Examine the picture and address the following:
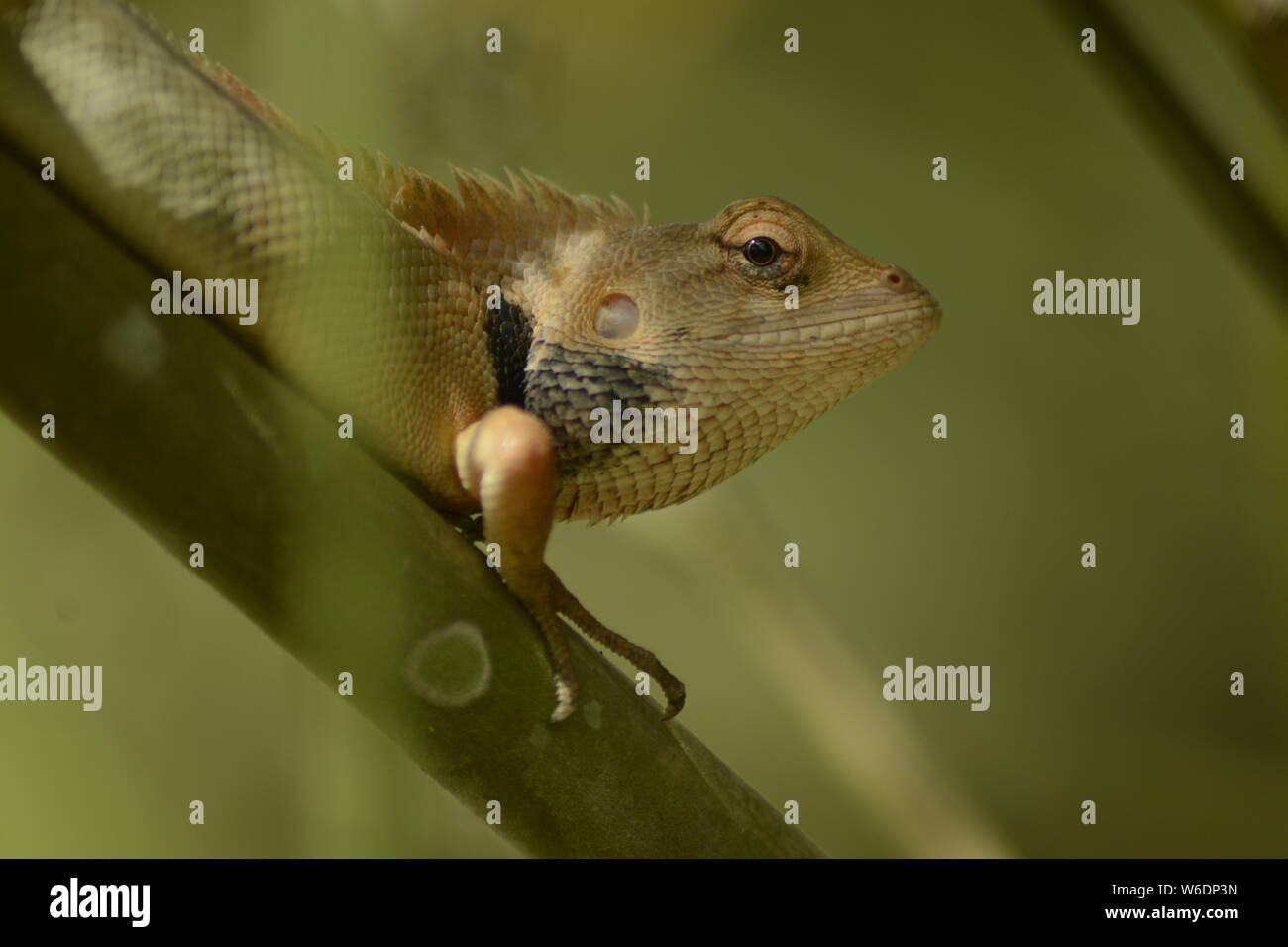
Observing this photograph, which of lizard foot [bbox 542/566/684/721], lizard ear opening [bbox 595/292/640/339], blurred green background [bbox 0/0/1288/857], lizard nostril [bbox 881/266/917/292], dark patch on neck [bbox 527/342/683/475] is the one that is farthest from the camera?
blurred green background [bbox 0/0/1288/857]

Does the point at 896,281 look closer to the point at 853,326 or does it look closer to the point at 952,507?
the point at 853,326

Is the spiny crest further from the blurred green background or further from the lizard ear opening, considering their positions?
the blurred green background

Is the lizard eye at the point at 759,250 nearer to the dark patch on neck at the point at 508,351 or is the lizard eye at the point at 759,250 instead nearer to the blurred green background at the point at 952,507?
the dark patch on neck at the point at 508,351

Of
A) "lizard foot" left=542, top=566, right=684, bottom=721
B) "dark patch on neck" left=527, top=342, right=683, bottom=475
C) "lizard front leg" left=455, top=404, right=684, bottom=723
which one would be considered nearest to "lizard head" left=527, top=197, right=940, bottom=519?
"dark patch on neck" left=527, top=342, right=683, bottom=475

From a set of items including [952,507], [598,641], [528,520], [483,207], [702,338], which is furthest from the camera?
[952,507]

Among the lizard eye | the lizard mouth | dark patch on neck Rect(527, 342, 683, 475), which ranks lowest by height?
dark patch on neck Rect(527, 342, 683, 475)

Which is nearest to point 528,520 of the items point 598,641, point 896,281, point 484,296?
point 598,641
